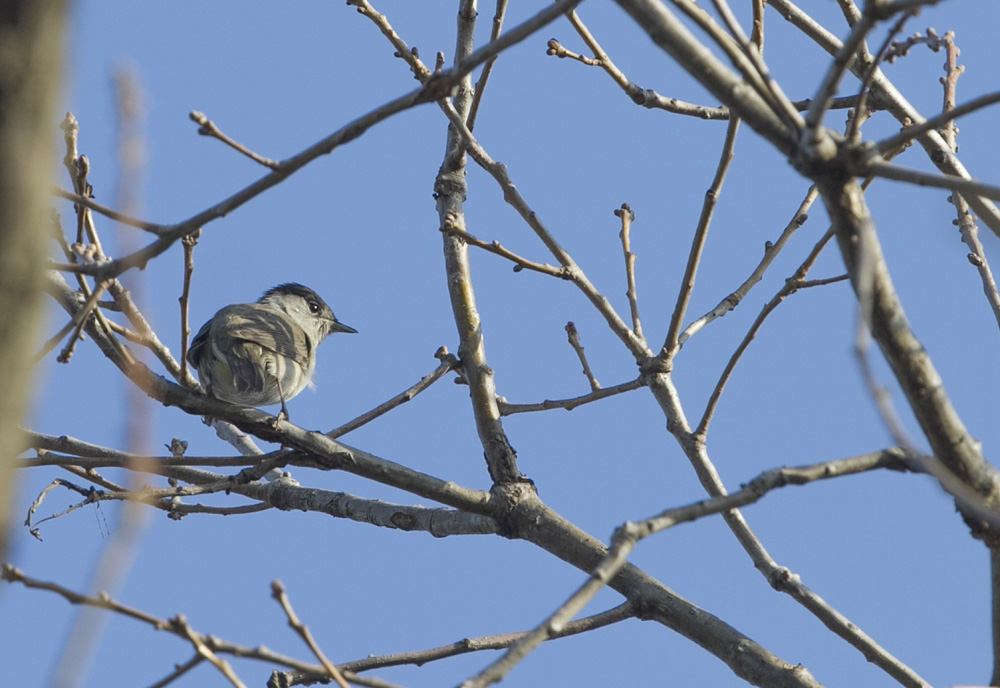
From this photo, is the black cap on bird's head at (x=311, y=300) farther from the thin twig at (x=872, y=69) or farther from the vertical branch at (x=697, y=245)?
the thin twig at (x=872, y=69)

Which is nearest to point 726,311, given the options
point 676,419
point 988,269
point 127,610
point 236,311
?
point 676,419

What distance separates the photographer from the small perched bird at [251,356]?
559 cm

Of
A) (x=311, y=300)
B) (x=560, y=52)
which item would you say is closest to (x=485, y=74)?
(x=560, y=52)

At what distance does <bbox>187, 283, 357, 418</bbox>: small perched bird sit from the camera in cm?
559

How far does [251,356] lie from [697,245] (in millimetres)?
2818

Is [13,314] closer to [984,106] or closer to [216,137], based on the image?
[216,137]

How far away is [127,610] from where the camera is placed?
1970 millimetres

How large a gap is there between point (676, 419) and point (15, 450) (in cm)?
311

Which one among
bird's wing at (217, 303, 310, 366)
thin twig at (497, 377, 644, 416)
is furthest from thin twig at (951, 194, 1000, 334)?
bird's wing at (217, 303, 310, 366)

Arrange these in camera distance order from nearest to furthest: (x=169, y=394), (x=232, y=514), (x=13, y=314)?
(x=13, y=314)
(x=169, y=394)
(x=232, y=514)

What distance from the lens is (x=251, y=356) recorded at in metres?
5.62

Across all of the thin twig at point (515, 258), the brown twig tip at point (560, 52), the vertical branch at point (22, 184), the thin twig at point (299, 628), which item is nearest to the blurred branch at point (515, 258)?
the thin twig at point (515, 258)

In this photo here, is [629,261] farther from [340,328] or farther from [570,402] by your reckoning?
[340,328]

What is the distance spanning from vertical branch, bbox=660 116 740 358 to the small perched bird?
2209mm
